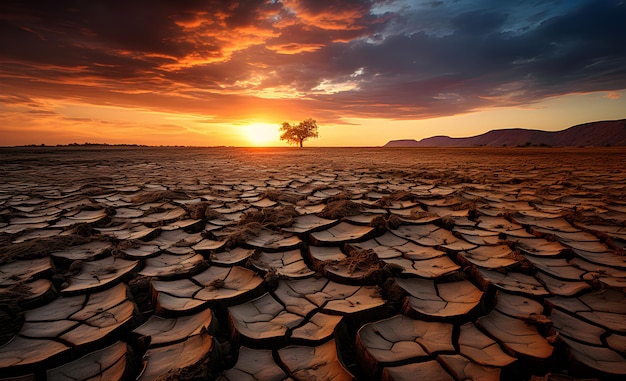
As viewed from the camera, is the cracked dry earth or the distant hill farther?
the distant hill

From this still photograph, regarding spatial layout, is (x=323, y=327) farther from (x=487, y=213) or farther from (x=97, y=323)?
(x=487, y=213)

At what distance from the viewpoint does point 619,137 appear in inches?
2687

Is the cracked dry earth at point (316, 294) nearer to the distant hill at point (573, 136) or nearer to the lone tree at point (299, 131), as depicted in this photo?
the lone tree at point (299, 131)

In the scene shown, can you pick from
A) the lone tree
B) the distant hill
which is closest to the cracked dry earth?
the lone tree

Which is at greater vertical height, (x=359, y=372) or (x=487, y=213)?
(x=487, y=213)

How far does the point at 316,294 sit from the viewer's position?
4.71 feet

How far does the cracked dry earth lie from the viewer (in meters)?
0.98

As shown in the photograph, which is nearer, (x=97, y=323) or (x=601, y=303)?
(x=97, y=323)

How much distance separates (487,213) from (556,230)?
0.54 meters

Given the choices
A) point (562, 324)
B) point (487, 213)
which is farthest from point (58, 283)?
point (487, 213)

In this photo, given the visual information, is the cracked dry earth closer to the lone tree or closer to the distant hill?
the lone tree

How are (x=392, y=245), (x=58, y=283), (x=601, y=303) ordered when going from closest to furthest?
(x=601, y=303) → (x=58, y=283) → (x=392, y=245)

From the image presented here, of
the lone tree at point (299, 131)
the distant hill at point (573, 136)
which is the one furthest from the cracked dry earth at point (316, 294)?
the distant hill at point (573, 136)

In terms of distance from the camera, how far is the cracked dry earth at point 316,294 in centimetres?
98
